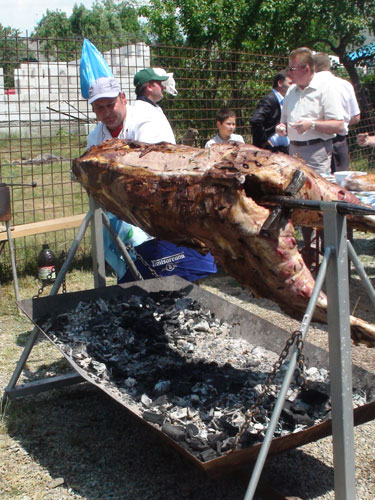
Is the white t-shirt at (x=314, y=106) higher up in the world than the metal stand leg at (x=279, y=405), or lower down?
higher up

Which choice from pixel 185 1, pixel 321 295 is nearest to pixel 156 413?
pixel 321 295

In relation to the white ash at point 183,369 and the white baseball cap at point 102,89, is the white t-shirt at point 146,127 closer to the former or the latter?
the white baseball cap at point 102,89

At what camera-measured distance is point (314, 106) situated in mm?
5473

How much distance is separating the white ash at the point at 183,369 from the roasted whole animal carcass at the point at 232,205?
594 mm

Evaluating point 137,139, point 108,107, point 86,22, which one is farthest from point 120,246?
point 86,22

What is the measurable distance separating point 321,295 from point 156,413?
1.01 metres

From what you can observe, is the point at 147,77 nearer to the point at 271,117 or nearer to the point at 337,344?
the point at 271,117

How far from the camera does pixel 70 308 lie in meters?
3.88

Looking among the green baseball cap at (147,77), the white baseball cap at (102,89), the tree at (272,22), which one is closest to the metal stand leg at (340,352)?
the white baseball cap at (102,89)

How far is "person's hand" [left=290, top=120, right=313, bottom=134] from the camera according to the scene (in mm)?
5246

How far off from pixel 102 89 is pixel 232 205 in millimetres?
1745

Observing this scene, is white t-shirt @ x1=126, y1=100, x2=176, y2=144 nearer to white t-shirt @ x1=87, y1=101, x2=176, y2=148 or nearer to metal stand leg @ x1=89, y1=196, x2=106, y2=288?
white t-shirt @ x1=87, y1=101, x2=176, y2=148

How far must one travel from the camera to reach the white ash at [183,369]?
106 inches

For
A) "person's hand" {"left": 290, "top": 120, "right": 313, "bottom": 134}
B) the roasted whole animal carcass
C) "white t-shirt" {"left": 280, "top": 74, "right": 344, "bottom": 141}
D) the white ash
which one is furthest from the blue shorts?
"white t-shirt" {"left": 280, "top": 74, "right": 344, "bottom": 141}
